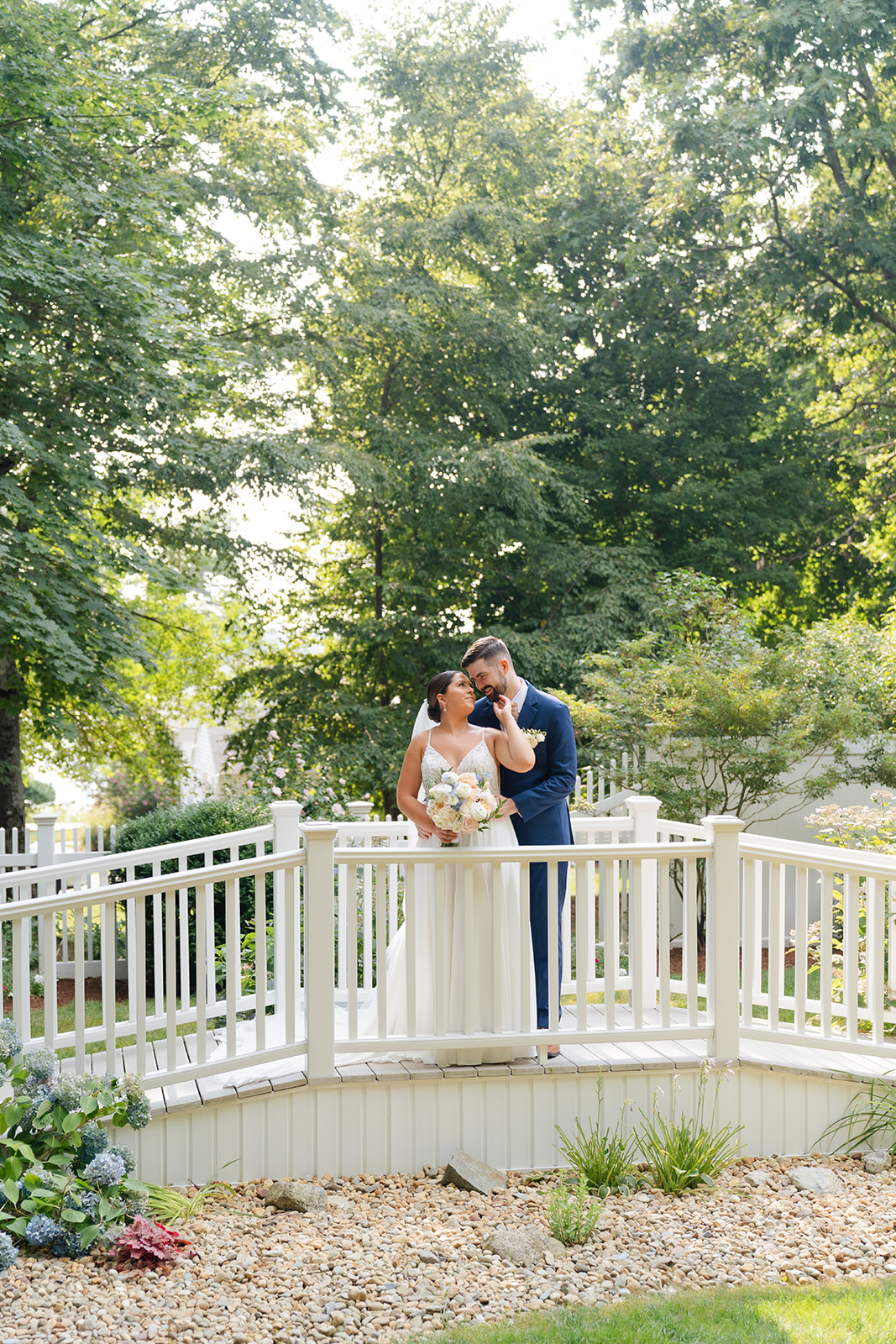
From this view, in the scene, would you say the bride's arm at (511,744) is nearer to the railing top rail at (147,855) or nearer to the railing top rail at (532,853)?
the railing top rail at (532,853)

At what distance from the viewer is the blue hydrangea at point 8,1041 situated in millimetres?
3760

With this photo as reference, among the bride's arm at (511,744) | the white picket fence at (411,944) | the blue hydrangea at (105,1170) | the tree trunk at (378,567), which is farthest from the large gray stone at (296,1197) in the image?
the tree trunk at (378,567)

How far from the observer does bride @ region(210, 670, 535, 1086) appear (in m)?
4.57

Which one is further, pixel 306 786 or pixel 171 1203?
pixel 306 786

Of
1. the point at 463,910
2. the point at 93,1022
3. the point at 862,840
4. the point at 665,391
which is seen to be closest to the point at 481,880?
the point at 463,910

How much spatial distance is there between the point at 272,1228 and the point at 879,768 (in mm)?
7189

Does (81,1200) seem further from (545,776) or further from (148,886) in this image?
(545,776)

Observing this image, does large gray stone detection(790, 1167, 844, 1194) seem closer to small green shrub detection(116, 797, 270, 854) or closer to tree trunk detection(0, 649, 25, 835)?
small green shrub detection(116, 797, 270, 854)

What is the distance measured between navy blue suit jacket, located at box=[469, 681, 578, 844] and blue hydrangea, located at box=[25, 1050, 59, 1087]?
2152 millimetres

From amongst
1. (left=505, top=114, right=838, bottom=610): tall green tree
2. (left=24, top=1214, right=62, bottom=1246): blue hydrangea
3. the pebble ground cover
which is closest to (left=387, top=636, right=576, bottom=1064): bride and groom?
the pebble ground cover

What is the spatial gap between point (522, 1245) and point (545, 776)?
1.94 m

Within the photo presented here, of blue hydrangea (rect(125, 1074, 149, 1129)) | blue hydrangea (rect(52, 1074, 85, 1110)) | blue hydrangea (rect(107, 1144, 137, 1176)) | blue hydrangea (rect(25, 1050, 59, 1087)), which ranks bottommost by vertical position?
blue hydrangea (rect(107, 1144, 137, 1176))

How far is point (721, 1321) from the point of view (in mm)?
3148

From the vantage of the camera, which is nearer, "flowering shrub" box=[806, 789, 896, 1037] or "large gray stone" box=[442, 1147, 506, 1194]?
"large gray stone" box=[442, 1147, 506, 1194]
